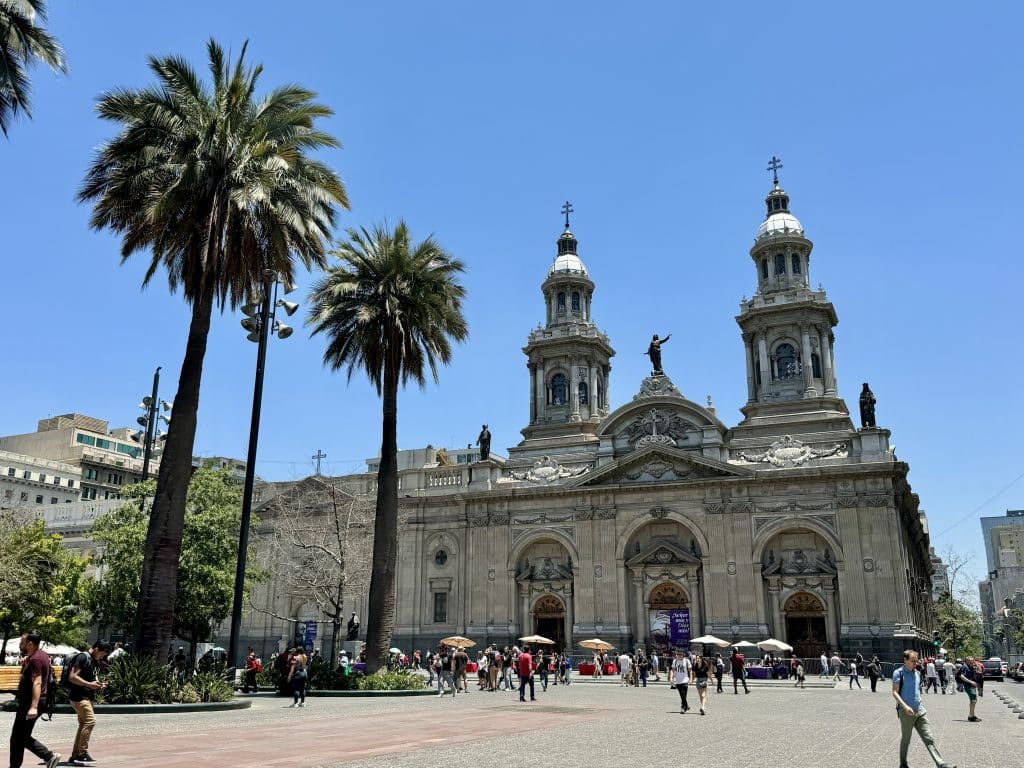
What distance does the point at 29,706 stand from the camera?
10.1 metres

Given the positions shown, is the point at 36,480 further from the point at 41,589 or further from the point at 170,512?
the point at 170,512

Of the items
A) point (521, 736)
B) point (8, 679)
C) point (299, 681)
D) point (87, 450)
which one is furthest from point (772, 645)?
point (87, 450)

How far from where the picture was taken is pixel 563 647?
54656 millimetres

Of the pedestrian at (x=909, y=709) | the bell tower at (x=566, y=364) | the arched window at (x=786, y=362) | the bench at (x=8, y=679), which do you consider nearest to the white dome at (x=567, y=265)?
the bell tower at (x=566, y=364)

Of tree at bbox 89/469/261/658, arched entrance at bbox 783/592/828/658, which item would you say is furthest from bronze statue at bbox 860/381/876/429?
tree at bbox 89/469/261/658

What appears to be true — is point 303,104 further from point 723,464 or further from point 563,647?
point 563,647

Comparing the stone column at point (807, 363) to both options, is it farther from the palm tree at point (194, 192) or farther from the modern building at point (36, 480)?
the modern building at point (36, 480)

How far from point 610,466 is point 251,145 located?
1425 inches

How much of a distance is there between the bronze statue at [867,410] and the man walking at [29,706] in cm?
4871

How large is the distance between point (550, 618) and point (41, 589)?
29.5 m

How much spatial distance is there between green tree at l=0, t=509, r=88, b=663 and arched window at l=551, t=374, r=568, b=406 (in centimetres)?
3346

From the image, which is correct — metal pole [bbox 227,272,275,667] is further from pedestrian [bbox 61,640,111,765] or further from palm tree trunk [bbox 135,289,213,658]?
pedestrian [bbox 61,640,111,765]

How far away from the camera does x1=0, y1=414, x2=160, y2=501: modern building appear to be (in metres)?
90.8

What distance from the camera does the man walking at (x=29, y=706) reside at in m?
9.75
